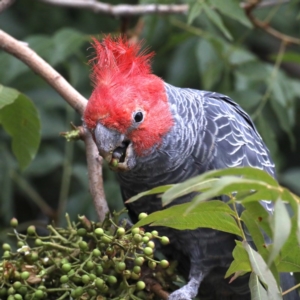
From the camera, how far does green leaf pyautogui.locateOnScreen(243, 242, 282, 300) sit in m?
1.36

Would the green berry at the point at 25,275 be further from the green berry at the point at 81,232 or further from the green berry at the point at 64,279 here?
the green berry at the point at 81,232

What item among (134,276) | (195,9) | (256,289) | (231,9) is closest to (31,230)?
(134,276)

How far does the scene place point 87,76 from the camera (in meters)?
3.56

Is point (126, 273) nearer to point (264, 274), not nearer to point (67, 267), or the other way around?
point (67, 267)

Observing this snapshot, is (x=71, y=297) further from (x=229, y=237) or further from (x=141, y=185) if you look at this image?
(x=229, y=237)

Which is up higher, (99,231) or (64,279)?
(99,231)

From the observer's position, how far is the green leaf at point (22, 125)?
2270 millimetres

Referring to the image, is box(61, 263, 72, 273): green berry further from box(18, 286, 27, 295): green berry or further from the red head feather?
the red head feather

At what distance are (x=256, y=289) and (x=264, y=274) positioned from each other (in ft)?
0.37

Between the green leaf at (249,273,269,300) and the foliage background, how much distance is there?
1.33 m

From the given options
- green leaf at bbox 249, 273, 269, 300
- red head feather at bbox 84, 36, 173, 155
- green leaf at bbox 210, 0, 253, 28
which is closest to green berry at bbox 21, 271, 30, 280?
red head feather at bbox 84, 36, 173, 155

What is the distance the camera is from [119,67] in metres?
2.11

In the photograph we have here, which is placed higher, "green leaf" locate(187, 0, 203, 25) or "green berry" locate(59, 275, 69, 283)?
"green leaf" locate(187, 0, 203, 25)

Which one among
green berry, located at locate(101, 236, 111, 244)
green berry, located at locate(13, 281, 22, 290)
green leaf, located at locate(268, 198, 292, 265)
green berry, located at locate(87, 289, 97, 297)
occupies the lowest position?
green berry, located at locate(87, 289, 97, 297)
